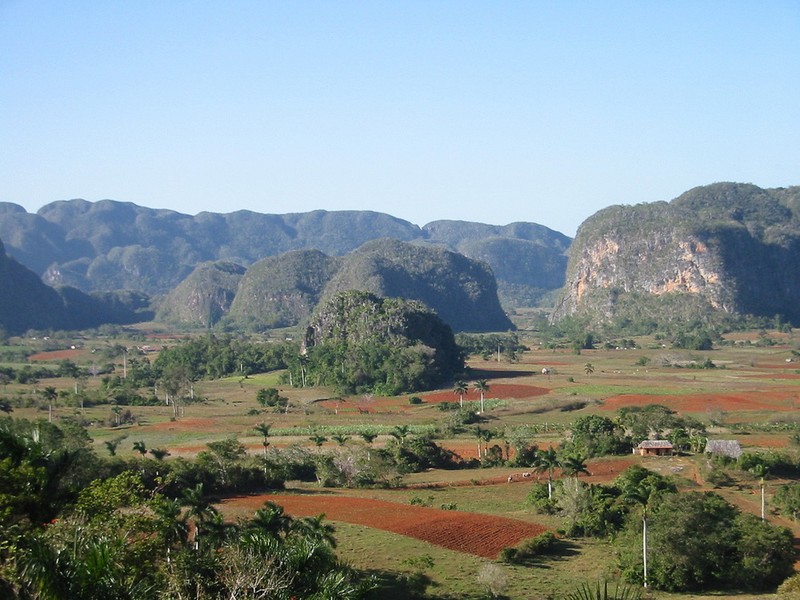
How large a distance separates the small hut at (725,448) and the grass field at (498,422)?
145 centimetres

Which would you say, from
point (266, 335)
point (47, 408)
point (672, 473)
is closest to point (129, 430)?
point (47, 408)

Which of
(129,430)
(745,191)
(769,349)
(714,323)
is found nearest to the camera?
(129,430)

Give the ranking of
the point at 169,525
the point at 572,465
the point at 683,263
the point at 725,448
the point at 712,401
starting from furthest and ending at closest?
the point at 683,263
the point at 712,401
the point at 725,448
the point at 572,465
the point at 169,525

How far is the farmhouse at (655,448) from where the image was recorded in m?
49.6

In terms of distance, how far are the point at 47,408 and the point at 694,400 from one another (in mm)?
47803

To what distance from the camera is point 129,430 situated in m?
61.2

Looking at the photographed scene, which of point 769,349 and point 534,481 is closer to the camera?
point 534,481

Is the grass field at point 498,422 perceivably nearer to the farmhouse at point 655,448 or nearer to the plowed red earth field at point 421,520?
the plowed red earth field at point 421,520

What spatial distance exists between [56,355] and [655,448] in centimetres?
9579

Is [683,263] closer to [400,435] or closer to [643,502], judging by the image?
[400,435]

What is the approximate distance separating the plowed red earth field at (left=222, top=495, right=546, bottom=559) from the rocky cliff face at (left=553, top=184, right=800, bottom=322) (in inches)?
4841

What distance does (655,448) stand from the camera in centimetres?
4978

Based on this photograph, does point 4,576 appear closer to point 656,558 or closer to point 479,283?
point 656,558

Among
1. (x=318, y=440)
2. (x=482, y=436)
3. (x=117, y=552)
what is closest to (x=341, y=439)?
(x=318, y=440)
